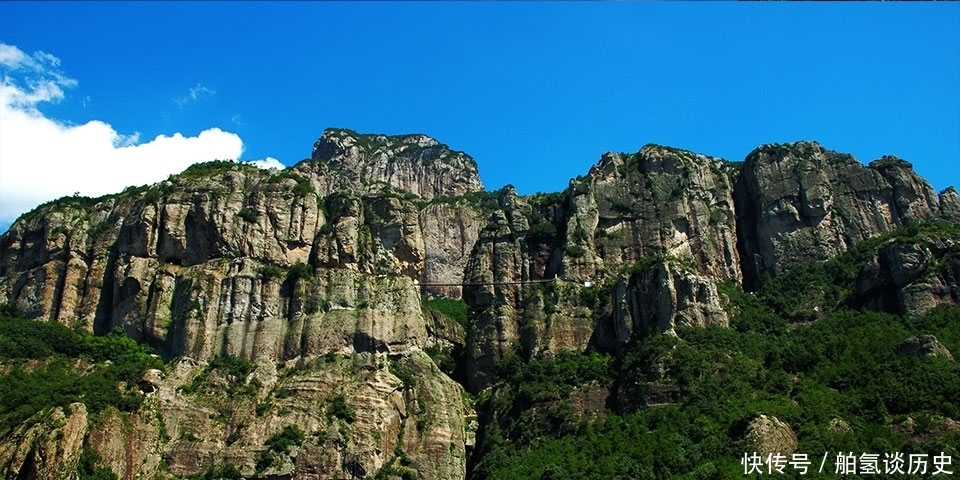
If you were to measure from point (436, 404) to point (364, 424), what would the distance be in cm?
792

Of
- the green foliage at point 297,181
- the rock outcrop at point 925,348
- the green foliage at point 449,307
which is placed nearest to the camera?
the rock outcrop at point 925,348

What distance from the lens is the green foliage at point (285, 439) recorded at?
78.9 meters

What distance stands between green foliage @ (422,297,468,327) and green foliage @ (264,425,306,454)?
29.2 meters

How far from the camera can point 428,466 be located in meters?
81.9

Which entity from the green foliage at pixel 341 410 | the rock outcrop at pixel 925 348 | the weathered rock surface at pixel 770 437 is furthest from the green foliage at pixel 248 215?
the rock outcrop at pixel 925 348

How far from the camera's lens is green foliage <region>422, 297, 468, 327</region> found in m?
109

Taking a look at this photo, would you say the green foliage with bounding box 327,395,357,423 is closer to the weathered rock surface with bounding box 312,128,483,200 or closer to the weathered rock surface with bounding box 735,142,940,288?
the weathered rock surface with bounding box 735,142,940,288

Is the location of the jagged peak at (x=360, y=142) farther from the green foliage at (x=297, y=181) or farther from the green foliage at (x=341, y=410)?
the green foliage at (x=341, y=410)

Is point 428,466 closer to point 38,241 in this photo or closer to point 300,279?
point 300,279

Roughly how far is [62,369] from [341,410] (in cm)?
2613

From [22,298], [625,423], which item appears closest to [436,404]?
[625,423]

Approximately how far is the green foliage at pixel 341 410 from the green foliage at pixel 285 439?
3289 millimetres

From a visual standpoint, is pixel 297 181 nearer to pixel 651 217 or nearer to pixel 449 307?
pixel 449 307

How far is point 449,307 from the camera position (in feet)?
368
